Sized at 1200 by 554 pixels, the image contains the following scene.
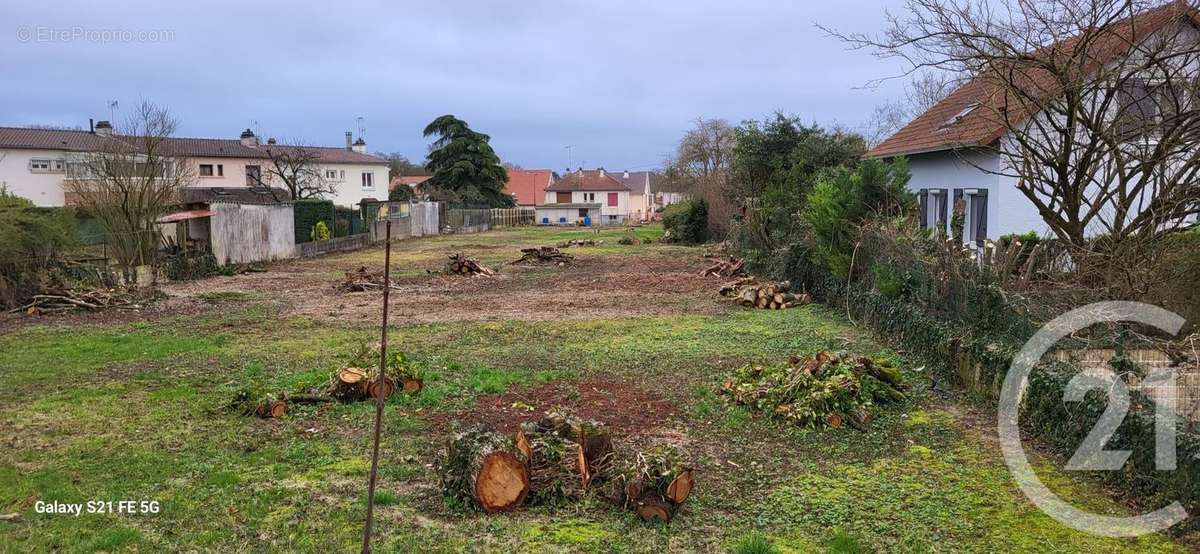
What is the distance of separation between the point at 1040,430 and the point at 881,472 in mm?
1692

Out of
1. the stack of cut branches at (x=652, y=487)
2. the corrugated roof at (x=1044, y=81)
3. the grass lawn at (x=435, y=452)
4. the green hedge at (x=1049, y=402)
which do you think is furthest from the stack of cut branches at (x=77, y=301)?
the corrugated roof at (x=1044, y=81)

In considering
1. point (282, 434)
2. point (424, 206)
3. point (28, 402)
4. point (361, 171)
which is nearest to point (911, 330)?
point (282, 434)

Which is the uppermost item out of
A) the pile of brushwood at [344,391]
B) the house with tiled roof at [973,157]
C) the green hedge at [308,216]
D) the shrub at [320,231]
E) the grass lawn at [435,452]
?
the house with tiled roof at [973,157]

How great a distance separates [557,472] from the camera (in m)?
5.84

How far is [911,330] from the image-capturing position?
10297 mm

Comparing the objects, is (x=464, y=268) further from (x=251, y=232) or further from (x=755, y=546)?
(x=755, y=546)

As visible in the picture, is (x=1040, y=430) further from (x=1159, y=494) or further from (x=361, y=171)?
(x=361, y=171)

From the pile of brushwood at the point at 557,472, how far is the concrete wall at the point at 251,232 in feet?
62.8

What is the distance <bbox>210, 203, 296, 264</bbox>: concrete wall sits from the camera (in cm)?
2248

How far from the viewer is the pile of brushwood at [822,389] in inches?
295

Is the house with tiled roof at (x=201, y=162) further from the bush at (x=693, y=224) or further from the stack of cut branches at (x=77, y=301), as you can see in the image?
the bush at (x=693, y=224)

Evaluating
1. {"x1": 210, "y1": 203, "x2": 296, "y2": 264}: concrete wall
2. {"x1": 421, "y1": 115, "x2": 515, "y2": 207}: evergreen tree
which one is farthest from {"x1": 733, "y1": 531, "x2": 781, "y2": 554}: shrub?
{"x1": 421, "y1": 115, "x2": 515, "y2": 207}: evergreen tree

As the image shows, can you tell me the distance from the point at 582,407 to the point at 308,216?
2481 centimetres

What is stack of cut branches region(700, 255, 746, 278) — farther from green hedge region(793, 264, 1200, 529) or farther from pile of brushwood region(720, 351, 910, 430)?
pile of brushwood region(720, 351, 910, 430)
